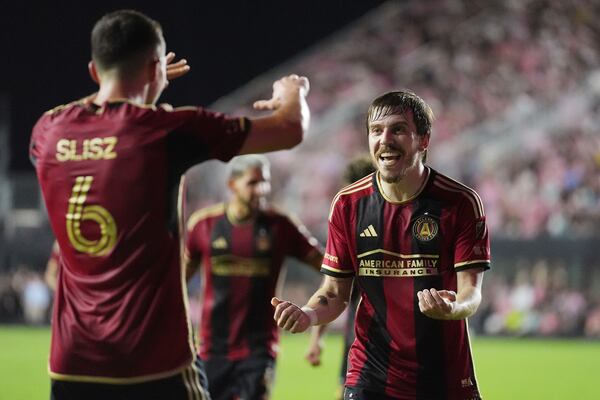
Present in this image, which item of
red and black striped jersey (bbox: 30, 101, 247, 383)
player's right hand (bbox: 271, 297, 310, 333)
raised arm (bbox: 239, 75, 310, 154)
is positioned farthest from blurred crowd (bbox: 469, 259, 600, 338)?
red and black striped jersey (bbox: 30, 101, 247, 383)

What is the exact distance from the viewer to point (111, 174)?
12.0ft

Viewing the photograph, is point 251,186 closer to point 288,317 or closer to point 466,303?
point 288,317

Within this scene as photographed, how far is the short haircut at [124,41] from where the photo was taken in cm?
369

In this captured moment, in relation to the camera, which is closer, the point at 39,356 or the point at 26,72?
the point at 39,356

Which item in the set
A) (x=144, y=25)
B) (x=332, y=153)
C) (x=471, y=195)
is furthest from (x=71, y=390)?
(x=332, y=153)

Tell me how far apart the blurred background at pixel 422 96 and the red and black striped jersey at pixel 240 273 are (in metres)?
13.2

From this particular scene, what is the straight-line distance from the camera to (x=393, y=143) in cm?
465

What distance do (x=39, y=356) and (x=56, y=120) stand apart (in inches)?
552

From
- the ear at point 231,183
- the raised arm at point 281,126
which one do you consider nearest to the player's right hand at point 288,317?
the raised arm at point 281,126

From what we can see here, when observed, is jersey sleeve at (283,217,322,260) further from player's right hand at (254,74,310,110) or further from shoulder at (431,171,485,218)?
player's right hand at (254,74,310,110)

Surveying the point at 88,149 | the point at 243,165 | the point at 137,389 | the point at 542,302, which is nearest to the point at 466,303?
the point at 137,389

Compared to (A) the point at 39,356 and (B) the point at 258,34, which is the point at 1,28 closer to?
(B) the point at 258,34

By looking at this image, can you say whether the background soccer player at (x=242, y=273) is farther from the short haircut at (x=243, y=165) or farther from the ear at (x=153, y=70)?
the ear at (x=153, y=70)

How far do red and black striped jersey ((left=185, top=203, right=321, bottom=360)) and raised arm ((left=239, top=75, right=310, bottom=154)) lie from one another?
158 inches
